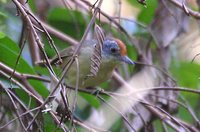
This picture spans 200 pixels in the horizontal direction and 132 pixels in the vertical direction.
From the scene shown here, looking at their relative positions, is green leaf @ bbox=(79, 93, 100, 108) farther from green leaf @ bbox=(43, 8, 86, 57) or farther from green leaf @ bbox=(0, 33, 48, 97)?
green leaf @ bbox=(43, 8, 86, 57)

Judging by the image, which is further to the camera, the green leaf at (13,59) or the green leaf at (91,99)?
the green leaf at (91,99)

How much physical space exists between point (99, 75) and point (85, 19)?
72 cm

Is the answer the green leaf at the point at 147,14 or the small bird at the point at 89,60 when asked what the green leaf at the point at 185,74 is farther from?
the small bird at the point at 89,60

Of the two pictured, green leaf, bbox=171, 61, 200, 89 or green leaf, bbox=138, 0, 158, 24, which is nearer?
green leaf, bbox=171, 61, 200, 89

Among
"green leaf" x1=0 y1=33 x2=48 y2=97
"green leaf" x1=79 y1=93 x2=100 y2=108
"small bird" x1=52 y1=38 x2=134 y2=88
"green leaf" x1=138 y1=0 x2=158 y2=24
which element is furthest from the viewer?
"green leaf" x1=138 y1=0 x2=158 y2=24

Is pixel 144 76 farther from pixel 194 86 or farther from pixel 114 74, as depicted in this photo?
pixel 194 86

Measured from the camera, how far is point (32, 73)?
293 centimetres

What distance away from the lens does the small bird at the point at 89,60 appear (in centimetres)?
307

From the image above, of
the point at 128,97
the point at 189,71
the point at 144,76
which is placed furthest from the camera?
the point at 189,71

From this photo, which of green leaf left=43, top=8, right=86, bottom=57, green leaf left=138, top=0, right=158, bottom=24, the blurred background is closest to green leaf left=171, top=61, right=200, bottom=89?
the blurred background

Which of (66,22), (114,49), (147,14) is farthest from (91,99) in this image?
(147,14)

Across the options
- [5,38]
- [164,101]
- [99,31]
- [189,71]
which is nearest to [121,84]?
[164,101]

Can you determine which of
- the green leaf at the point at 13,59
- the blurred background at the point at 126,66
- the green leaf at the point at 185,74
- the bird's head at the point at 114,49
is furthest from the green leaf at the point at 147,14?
the green leaf at the point at 13,59

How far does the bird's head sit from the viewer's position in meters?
3.37
